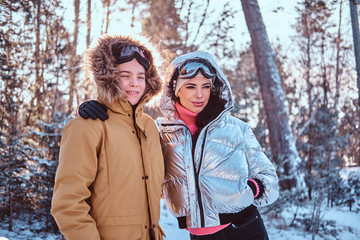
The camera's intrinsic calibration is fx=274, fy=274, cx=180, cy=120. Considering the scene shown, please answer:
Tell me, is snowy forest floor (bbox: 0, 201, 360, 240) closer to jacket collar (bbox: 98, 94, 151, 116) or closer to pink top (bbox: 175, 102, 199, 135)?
pink top (bbox: 175, 102, 199, 135)

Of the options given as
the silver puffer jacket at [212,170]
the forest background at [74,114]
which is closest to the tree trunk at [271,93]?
the forest background at [74,114]

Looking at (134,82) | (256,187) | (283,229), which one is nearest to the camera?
(134,82)

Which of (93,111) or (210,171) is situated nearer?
(93,111)

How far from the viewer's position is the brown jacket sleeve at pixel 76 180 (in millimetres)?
1586

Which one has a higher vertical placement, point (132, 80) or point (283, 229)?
point (132, 80)

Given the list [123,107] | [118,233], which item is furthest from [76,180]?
[123,107]

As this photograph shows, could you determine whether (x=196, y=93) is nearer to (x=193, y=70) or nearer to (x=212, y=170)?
(x=193, y=70)

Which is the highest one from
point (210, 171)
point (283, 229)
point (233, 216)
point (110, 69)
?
point (110, 69)

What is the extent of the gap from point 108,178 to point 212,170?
2.81 feet

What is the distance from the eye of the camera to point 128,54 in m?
2.19

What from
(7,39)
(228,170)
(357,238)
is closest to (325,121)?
(357,238)

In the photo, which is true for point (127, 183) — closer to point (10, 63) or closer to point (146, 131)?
point (146, 131)

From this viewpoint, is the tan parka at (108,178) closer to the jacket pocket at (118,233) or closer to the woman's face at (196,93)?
the jacket pocket at (118,233)

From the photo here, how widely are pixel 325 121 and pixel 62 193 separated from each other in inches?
302
